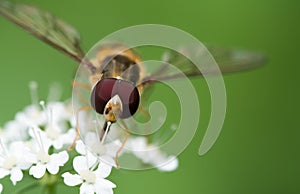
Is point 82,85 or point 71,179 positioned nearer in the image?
point 71,179

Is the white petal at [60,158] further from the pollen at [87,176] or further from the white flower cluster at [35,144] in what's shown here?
the pollen at [87,176]

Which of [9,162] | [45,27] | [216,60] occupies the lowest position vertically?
[9,162]

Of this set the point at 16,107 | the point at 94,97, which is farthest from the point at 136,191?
the point at 94,97

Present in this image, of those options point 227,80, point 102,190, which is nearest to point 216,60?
point 102,190

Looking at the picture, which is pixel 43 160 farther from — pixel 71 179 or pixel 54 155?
pixel 71 179

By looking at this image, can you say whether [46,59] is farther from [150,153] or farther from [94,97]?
[94,97]

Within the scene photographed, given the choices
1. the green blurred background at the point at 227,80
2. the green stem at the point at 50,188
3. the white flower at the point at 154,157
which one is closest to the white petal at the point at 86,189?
the green stem at the point at 50,188
